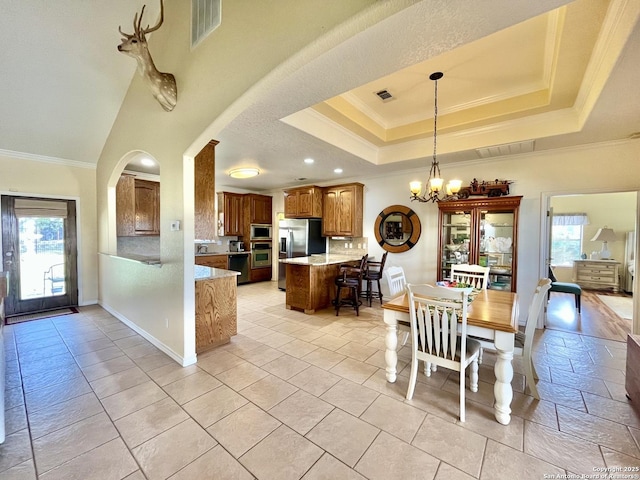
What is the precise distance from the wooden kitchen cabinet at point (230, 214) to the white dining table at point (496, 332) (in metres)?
5.45

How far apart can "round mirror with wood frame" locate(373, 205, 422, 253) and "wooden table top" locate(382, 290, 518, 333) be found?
2.17 m

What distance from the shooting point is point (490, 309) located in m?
2.36

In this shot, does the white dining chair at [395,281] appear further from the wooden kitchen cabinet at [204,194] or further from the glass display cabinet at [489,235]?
the wooden kitchen cabinet at [204,194]

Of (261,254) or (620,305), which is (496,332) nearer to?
(620,305)

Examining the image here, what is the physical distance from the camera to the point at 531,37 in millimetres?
2336

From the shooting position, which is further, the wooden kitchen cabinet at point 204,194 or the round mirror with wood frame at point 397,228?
the round mirror with wood frame at point 397,228

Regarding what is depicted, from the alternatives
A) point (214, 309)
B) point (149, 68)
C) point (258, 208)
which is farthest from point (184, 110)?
point (258, 208)

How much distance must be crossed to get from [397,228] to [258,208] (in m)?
3.99

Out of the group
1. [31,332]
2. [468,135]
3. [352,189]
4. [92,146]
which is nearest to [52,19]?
[92,146]

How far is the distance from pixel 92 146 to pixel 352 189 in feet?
15.5

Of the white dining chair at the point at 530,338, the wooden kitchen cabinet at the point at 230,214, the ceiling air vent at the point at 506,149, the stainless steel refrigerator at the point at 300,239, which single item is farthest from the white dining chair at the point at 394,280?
the wooden kitchen cabinet at the point at 230,214

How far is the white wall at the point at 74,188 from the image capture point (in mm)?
4258

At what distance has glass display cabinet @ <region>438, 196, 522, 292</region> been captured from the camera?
4.03m

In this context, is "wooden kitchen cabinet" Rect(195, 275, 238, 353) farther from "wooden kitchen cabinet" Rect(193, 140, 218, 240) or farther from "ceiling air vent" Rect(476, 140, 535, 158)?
"ceiling air vent" Rect(476, 140, 535, 158)
